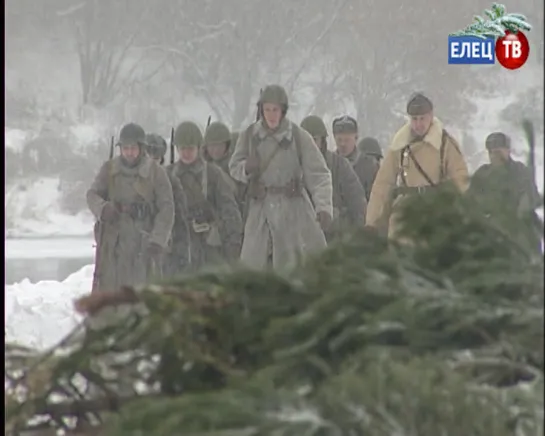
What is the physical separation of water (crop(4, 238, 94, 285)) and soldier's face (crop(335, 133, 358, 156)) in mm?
1618

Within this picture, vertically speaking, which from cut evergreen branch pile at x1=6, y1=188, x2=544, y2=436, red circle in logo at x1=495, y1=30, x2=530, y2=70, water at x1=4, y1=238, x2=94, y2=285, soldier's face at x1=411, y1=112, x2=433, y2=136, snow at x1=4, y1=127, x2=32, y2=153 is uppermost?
red circle in logo at x1=495, y1=30, x2=530, y2=70

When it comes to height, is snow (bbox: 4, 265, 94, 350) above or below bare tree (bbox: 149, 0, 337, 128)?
below

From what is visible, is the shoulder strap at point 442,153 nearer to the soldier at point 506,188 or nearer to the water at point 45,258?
the water at point 45,258

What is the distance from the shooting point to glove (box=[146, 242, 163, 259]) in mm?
5066

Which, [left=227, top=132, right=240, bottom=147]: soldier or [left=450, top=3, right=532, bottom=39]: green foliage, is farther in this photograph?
[left=227, top=132, right=240, bottom=147]: soldier

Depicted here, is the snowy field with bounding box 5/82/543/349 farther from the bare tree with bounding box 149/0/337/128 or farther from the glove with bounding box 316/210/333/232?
the glove with bounding box 316/210/333/232

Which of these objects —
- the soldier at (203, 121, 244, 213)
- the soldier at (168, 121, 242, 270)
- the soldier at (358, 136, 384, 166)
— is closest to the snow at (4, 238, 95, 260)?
the soldier at (203, 121, 244, 213)

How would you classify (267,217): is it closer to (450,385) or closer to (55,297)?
(55,297)

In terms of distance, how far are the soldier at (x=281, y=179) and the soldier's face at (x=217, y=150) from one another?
1.42ft

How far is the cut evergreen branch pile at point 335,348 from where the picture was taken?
893mm

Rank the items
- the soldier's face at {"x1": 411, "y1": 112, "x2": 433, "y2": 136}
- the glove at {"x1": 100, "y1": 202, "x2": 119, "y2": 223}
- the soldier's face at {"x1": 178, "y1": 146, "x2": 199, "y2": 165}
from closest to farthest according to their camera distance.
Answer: the soldier's face at {"x1": 411, "y1": 112, "x2": 433, "y2": 136} → the glove at {"x1": 100, "y1": 202, "x2": 119, "y2": 223} → the soldier's face at {"x1": 178, "y1": 146, "x2": 199, "y2": 165}

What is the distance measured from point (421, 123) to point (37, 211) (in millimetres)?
4311

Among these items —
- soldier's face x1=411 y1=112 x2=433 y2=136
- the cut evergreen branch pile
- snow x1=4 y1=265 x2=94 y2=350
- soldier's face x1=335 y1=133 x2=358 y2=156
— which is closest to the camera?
the cut evergreen branch pile

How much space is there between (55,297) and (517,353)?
5738mm
